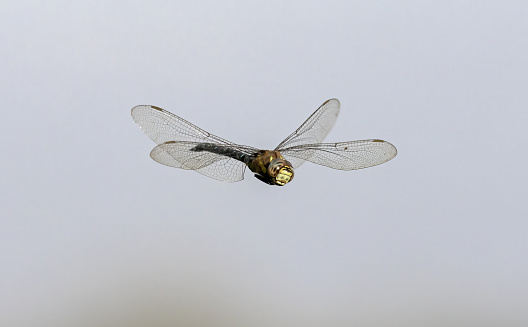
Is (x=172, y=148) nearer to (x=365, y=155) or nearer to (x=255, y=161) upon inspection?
(x=255, y=161)

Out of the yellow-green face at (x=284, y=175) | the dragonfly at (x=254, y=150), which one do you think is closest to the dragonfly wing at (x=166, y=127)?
the dragonfly at (x=254, y=150)

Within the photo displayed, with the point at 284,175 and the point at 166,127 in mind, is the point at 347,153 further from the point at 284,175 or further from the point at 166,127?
the point at 166,127

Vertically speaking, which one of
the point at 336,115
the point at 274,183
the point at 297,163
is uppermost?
the point at 336,115

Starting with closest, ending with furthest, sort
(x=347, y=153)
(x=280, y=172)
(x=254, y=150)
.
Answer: (x=280, y=172) → (x=254, y=150) → (x=347, y=153)

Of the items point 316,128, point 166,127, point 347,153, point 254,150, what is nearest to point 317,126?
point 316,128

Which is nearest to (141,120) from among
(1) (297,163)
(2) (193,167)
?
(2) (193,167)

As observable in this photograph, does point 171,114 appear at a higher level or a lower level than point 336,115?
lower

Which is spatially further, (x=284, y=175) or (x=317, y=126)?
(x=317, y=126)

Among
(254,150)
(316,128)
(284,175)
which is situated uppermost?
(316,128)
